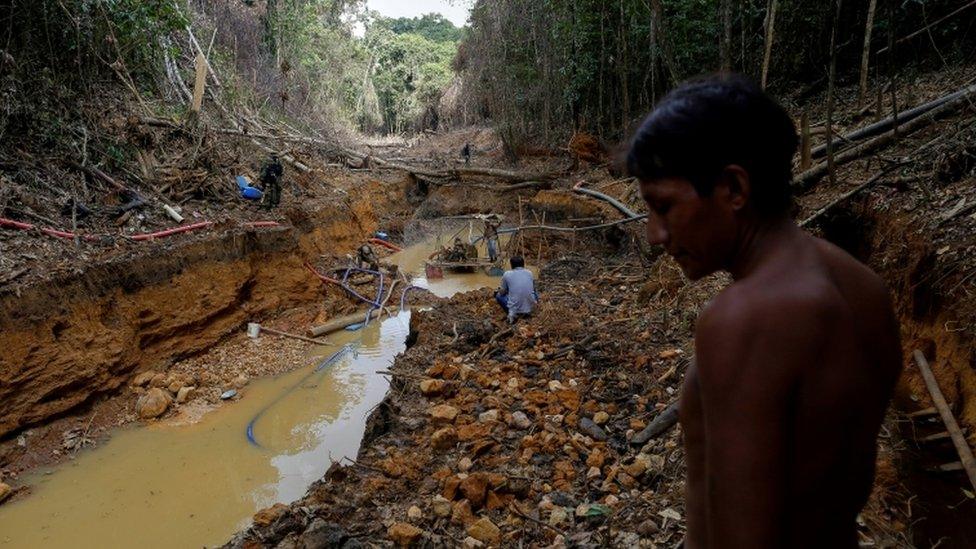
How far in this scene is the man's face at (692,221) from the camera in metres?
0.85

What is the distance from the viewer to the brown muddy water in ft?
14.9

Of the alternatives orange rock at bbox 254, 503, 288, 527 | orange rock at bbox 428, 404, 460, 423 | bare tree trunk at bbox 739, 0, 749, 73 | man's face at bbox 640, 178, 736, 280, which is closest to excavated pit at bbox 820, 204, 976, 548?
man's face at bbox 640, 178, 736, 280

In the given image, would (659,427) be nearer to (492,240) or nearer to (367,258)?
(367,258)

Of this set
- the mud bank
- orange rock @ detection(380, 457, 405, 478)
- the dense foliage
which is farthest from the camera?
the dense foliage

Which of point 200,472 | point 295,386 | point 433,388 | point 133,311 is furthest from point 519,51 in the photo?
point 200,472

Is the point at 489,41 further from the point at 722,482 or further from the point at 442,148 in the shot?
the point at 722,482

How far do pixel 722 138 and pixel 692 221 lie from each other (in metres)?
0.14

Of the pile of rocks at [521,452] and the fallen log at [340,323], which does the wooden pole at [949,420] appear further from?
the fallen log at [340,323]

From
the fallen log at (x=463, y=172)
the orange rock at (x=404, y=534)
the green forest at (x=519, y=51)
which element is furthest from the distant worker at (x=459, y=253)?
the orange rock at (x=404, y=534)

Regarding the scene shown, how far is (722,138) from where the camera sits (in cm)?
81

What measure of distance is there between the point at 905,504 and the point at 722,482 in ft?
7.14

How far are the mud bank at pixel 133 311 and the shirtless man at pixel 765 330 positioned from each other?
6578 millimetres

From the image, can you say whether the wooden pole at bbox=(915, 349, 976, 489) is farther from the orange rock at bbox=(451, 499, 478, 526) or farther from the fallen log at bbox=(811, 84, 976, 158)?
the fallen log at bbox=(811, 84, 976, 158)

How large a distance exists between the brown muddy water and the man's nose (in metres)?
4.86
